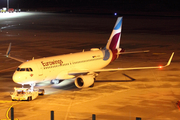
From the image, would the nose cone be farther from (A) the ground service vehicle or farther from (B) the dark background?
(B) the dark background

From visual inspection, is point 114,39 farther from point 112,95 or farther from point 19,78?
point 19,78

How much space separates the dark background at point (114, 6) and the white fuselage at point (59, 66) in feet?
361

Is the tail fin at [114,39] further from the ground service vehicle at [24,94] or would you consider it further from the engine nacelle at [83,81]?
the ground service vehicle at [24,94]

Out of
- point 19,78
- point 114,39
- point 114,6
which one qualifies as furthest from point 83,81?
point 114,6

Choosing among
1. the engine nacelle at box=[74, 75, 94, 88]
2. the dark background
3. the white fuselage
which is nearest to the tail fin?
the white fuselage

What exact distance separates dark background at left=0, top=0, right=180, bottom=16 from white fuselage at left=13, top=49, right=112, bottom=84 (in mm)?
110085

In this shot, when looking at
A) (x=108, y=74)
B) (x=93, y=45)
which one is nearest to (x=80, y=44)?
(x=93, y=45)

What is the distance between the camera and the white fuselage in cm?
3072

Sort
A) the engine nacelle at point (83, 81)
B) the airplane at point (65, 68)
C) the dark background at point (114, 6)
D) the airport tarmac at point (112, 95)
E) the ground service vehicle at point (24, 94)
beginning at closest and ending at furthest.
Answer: the airport tarmac at point (112, 95) < the ground service vehicle at point (24, 94) < the airplane at point (65, 68) < the engine nacelle at point (83, 81) < the dark background at point (114, 6)

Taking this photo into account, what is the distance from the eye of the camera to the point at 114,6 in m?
170

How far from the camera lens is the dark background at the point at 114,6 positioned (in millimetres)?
153625

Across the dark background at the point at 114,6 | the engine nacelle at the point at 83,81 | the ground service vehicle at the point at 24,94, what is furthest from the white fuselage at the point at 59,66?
the dark background at the point at 114,6

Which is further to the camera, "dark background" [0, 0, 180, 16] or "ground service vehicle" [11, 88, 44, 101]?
"dark background" [0, 0, 180, 16]

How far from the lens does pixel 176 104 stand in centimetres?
2806
